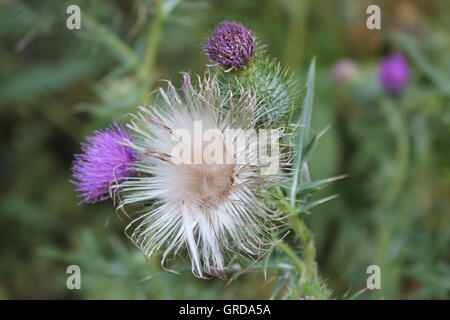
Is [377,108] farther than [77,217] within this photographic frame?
No

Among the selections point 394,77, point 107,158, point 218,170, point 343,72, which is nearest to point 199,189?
point 218,170

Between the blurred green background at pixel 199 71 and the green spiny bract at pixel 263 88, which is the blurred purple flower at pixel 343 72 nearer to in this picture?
the blurred green background at pixel 199 71

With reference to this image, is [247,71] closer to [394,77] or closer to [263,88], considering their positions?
[263,88]

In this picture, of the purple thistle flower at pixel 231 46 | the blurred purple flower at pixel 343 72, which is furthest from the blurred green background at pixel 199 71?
the purple thistle flower at pixel 231 46

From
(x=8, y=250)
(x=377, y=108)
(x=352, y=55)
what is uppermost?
(x=352, y=55)
